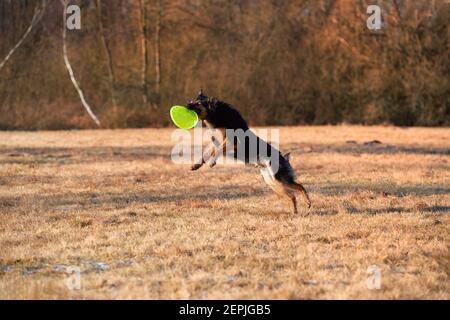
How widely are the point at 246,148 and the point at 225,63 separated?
22908mm

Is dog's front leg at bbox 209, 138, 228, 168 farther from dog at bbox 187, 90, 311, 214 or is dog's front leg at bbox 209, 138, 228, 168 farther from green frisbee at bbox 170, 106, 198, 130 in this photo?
green frisbee at bbox 170, 106, 198, 130

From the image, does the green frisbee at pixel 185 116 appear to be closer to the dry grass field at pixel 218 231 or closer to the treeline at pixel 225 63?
the dry grass field at pixel 218 231

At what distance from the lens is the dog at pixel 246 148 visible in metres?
9.54

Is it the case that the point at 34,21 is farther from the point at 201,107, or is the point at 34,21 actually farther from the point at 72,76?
the point at 201,107

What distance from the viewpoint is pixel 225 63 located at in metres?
32.1

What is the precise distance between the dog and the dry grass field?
403 millimetres

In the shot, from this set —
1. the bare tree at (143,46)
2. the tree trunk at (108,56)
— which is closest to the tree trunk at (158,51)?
the bare tree at (143,46)

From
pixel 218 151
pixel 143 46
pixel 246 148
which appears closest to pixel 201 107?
pixel 218 151

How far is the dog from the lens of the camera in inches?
Answer: 376

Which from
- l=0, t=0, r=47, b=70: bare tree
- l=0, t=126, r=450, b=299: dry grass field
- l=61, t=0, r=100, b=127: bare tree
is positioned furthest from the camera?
→ l=0, t=0, r=47, b=70: bare tree

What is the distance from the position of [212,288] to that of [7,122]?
25685mm

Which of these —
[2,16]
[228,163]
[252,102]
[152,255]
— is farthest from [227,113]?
[2,16]

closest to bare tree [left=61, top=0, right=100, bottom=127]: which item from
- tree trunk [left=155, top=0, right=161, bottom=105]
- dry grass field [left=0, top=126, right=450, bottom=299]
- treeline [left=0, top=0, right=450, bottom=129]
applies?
treeline [left=0, top=0, right=450, bottom=129]
